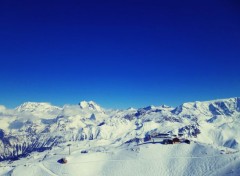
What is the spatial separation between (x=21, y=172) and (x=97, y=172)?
1303 inches

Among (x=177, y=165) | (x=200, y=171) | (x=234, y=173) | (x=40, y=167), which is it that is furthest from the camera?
(x=40, y=167)

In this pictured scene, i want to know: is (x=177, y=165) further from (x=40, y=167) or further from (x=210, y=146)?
(x=40, y=167)

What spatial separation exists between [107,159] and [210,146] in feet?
156

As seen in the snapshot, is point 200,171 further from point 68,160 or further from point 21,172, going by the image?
point 21,172

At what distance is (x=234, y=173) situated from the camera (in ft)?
326

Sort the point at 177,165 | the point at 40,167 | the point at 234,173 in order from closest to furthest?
1. the point at 234,173
2. the point at 177,165
3. the point at 40,167

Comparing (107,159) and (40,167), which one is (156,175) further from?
(40,167)

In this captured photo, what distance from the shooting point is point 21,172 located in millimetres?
130750

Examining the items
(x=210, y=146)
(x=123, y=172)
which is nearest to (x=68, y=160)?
(x=123, y=172)

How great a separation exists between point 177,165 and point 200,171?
12853mm

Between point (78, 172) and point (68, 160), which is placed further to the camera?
point (68, 160)

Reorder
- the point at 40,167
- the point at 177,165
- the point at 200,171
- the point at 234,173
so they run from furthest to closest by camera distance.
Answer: the point at 40,167
the point at 177,165
the point at 200,171
the point at 234,173

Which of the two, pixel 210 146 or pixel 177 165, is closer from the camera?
pixel 177 165

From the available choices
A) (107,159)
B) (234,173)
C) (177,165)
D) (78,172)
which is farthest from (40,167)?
(234,173)
